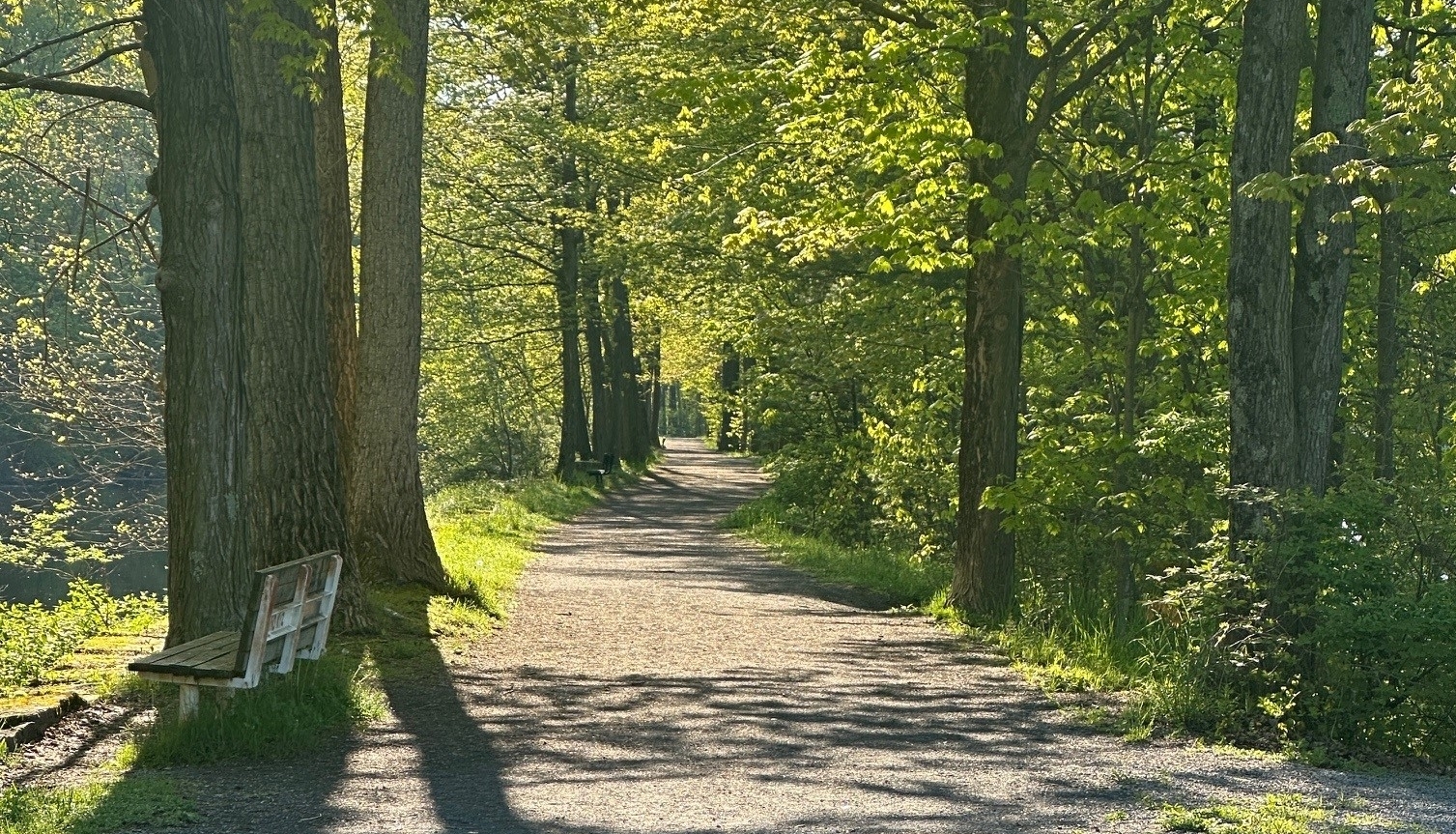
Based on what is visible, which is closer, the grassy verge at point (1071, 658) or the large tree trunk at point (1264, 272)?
the grassy verge at point (1071, 658)

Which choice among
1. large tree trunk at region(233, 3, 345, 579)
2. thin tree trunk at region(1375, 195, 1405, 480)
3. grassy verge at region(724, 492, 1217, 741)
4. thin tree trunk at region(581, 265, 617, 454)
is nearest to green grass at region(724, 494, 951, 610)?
grassy verge at region(724, 492, 1217, 741)

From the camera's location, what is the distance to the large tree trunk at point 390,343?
13.8 metres

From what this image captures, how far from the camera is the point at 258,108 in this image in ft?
33.4

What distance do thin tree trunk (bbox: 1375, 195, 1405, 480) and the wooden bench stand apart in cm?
1038

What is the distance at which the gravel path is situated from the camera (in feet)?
21.7

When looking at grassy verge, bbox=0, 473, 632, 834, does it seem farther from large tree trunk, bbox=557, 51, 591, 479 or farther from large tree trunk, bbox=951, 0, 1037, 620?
large tree trunk, bbox=557, 51, 591, 479

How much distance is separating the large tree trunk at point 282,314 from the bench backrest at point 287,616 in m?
1.15

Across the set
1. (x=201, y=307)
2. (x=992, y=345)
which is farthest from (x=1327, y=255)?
(x=201, y=307)

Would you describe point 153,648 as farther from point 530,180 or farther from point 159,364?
point 530,180

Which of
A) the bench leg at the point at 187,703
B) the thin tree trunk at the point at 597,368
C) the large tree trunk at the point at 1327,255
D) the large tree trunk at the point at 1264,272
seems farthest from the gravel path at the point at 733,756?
the thin tree trunk at the point at 597,368

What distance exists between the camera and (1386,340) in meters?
15.0

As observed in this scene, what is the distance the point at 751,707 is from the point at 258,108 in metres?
5.08

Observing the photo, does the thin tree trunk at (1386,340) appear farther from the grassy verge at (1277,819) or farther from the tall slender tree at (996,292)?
the grassy verge at (1277,819)

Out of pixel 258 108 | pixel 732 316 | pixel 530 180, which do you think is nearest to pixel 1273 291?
pixel 258 108
